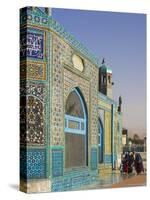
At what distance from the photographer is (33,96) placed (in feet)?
19.2

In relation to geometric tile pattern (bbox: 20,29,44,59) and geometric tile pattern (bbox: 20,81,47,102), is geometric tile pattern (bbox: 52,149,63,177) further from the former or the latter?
geometric tile pattern (bbox: 20,29,44,59)

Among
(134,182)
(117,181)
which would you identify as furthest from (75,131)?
(134,182)

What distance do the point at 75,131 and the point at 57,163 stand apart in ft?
1.61

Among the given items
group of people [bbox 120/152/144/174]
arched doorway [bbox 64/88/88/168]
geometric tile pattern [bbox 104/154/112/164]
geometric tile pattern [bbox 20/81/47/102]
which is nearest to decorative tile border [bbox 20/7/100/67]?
arched doorway [bbox 64/88/88/168]

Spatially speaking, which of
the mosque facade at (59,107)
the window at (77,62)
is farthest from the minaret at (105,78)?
the window at (77,62)

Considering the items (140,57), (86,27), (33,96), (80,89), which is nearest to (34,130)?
(33,96)

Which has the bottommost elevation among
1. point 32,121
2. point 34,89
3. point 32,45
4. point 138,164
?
point 138,164

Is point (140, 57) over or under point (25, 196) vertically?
over

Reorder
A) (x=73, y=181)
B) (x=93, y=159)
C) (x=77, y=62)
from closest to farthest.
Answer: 1. (x=73, y=181)
2. (x=77, y=62)
3. (x=93, y=159)

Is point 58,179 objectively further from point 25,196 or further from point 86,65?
point 86,65

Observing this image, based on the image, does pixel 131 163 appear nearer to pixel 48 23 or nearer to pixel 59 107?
pixel 59 107

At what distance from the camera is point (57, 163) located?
236 inches

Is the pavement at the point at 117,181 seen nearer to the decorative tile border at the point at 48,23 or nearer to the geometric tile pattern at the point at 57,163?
the geometric tile pattern at the point at 57,163

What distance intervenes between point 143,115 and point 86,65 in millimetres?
977
